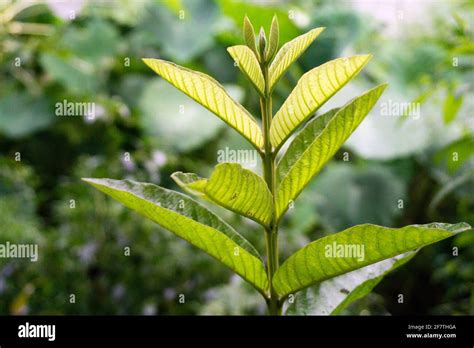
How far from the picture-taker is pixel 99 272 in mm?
2082

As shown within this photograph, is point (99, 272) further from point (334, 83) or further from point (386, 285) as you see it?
point (334, 83)

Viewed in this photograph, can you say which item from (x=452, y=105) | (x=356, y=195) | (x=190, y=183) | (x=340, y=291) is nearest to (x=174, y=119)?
(x=356, y=195)

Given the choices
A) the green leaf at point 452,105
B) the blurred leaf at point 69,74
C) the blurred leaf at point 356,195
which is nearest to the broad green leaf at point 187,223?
the green leaf at point 452,105

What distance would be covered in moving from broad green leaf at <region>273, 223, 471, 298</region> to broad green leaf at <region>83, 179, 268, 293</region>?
2cm

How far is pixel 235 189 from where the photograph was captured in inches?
15.3

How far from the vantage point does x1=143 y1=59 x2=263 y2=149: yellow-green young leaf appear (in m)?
0.40

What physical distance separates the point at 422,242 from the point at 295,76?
2775mm

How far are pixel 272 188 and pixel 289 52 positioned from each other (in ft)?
0.30

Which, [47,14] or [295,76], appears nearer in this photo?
[295,76]

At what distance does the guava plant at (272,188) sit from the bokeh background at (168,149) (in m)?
1.39

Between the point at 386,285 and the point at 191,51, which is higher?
the point at 191,51

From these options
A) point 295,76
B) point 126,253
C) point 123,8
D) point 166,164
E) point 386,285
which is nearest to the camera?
point 126,253

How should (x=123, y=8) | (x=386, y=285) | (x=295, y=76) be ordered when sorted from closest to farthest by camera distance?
(x=386, y=285) → (x=295, y=76) → (x=123, y=8)
